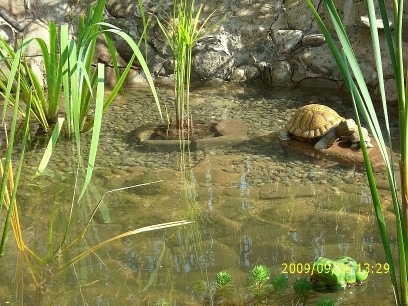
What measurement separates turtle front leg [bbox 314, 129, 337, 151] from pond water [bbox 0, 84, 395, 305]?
163 mm

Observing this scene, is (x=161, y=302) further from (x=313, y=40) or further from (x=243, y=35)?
(x=243, y=35)

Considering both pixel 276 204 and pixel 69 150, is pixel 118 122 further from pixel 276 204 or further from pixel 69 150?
pixel 276 204

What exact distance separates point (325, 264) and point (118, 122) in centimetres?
298

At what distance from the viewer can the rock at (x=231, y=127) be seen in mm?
4844

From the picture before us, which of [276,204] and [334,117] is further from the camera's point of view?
[334,117]

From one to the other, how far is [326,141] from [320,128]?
0.10 metres

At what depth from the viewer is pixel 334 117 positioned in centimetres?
473

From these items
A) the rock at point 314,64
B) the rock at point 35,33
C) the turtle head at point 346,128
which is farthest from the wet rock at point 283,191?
the rock at point 35,33

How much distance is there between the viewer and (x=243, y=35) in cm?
666

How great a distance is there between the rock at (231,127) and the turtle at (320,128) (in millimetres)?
313

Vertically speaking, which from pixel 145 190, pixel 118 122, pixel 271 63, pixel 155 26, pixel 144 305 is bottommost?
pixel 144 305

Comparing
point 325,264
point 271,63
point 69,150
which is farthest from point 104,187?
point 271,63
